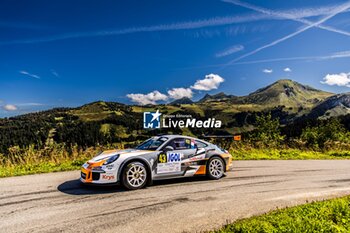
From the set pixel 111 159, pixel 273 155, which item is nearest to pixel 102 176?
pixel 111 159

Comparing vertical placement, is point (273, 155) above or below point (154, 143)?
below

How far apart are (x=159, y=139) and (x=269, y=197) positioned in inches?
146

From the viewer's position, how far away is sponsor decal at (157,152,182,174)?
8.36 metres

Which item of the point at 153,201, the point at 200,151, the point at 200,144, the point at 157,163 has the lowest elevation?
the point at 153,201

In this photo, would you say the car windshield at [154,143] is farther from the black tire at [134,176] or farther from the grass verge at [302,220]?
the grass verge at [302,220]

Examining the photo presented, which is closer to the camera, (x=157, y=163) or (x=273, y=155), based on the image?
(x=157, y=163)

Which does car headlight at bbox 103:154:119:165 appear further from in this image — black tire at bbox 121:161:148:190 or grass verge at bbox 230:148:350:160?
grass verge at bbox 230:148:350:160

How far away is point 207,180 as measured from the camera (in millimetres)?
9156

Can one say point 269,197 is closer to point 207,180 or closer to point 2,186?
point 207,180

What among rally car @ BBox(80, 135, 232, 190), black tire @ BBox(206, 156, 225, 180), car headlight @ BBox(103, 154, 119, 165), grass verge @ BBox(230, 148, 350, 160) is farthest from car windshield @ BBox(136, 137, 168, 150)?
grass verge @ BBox(230, 148, 350, 160)

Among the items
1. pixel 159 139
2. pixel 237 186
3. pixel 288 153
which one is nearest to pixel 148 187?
pixel 159 139

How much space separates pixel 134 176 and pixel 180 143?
6.10 ft

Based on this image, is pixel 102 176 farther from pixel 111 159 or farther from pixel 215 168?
pixel 215 168

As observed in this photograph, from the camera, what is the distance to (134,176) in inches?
311
